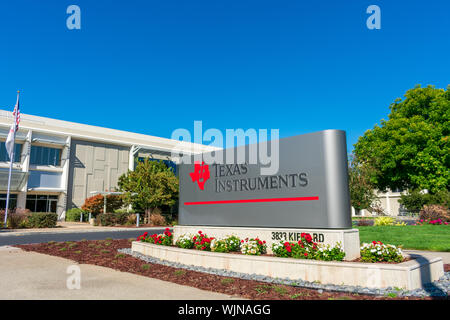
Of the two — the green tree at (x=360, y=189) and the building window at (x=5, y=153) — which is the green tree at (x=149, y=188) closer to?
the building window at (x=5, y=153)

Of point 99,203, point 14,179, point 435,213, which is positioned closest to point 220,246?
point 435,213

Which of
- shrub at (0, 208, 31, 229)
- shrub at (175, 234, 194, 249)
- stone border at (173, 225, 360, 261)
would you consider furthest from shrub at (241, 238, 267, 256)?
shrub at (0, 208, 31, 229)

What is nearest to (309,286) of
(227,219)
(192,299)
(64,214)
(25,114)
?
(192,299)

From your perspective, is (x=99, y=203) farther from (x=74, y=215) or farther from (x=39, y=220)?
(x=39, y=220)

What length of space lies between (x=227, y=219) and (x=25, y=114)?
132ft

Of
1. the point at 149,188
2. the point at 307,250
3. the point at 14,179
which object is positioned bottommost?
the point at 307,250

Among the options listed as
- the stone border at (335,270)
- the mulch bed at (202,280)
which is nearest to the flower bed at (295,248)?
the stone border at (335,270)

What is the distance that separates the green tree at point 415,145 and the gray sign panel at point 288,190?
20984 mm

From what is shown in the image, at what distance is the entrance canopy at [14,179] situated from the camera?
31062 millimetres

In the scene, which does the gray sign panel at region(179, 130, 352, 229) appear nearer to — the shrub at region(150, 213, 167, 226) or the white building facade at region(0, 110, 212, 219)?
the shrub at region(150, 213, 167, 226)

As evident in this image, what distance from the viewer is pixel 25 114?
40.7m

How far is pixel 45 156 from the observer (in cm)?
3547

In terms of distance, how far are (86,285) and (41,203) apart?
109ft
